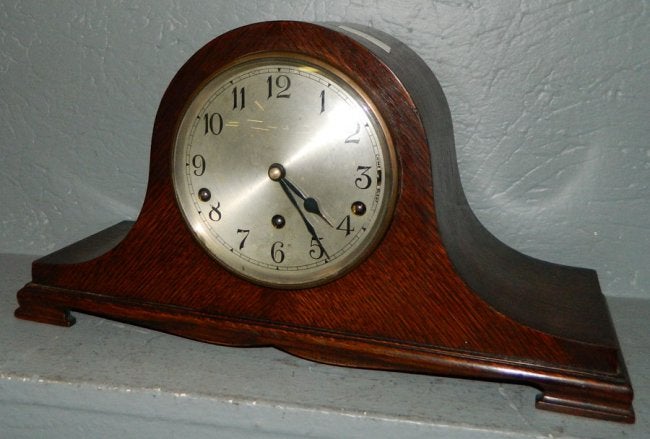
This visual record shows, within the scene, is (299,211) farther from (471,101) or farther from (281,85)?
(471,101)

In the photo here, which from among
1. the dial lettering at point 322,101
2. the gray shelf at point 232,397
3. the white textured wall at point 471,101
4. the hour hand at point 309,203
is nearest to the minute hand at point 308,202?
the hour hand at point 309,203

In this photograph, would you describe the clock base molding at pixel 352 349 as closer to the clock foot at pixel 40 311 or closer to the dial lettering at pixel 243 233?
the clock foot at pixel 40 311

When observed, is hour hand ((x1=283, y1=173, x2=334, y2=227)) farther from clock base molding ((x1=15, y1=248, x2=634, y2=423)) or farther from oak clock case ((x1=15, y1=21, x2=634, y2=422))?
clock base molding ((x1=15, y1=248, x2=634, y2=423))

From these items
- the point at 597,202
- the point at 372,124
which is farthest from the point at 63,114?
the point at 597,202

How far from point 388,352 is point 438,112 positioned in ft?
1.13

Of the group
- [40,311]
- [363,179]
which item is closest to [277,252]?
[363,179]

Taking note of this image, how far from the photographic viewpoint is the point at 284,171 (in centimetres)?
93

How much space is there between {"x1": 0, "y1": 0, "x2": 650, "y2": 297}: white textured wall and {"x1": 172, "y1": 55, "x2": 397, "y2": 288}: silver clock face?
0.30m

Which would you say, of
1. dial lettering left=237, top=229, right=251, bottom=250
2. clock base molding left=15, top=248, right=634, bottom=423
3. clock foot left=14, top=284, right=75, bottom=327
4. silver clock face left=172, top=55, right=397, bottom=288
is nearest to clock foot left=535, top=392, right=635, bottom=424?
clock base molding left=15, top=248, right=634, bottom=423

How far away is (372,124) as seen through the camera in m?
0.88

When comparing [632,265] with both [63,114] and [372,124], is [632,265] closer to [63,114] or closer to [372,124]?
[372,124]

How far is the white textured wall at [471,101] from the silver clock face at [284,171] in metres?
0.30

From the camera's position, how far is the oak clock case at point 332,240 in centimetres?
89

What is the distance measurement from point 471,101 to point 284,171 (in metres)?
0.39
